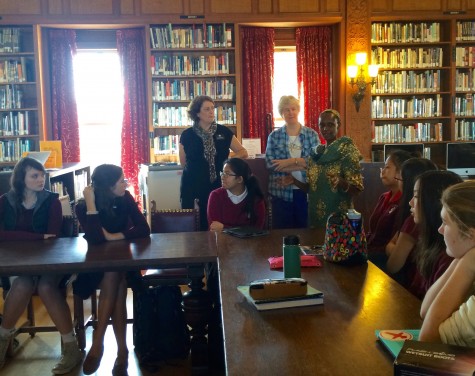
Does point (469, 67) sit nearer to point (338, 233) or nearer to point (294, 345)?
point (338, 233)

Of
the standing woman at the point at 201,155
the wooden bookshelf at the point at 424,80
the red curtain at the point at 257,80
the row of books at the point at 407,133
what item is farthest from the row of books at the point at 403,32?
the standing woman at the point at 201,155

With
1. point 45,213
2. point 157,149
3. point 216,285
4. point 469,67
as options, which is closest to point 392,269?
point 216,285

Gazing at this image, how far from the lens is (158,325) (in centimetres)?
300

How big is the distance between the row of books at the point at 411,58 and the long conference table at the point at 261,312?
4.51 metres

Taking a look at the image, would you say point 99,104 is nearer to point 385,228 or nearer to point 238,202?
point 238,202

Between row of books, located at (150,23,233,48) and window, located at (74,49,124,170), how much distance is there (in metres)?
0.72

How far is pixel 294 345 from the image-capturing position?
143cm

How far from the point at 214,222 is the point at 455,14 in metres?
5.01

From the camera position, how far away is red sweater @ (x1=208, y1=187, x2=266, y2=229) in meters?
3.34

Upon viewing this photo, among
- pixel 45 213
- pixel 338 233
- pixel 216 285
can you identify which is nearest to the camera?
pixel 338 233

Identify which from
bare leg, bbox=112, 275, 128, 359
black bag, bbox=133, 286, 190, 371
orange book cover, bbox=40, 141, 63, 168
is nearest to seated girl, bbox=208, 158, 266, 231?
black bag, bbox=133, 286, 190, 371

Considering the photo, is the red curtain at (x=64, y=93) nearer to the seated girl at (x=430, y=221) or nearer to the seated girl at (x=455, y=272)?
the seated girl at (x=430, y=221)

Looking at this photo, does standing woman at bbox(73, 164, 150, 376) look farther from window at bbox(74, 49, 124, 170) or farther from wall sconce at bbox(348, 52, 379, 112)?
wall sconce at bbox(348, 52, 379, 112)

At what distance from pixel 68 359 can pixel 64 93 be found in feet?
15.4
